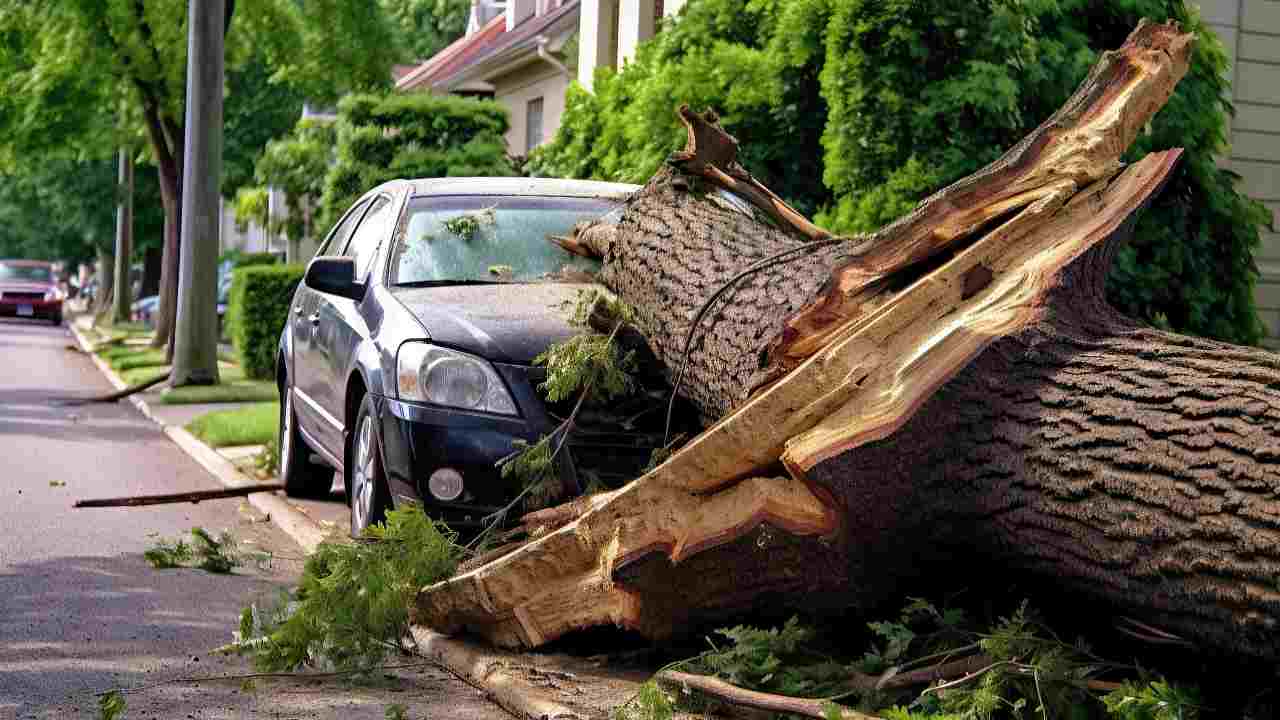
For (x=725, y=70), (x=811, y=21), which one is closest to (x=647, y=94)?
(x=725, y=70)

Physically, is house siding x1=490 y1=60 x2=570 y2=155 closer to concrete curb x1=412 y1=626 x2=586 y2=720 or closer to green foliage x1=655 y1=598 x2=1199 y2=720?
concrete curb x1=412 y1=626 x2=586 y2=720

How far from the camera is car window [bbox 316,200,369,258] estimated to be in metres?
10.1

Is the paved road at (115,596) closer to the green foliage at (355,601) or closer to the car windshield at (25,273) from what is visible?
the green foliage at (355,601)

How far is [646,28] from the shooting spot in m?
21.2

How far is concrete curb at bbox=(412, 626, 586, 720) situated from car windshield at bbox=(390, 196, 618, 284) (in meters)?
2.41

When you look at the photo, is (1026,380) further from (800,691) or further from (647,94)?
(647,94)

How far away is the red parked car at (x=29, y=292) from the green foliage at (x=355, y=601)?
49.1 metres

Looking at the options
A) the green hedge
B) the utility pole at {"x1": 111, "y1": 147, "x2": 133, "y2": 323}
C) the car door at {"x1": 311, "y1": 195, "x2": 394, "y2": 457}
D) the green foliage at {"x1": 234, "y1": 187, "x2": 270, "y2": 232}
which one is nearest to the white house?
the green hedge

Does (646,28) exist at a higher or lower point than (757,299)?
higher

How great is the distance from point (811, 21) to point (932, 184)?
1627 mm

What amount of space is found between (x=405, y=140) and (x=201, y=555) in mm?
12420

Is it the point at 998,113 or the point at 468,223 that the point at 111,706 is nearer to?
the point at 468,223

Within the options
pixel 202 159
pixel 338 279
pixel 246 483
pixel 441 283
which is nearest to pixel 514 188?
pixel 441 283

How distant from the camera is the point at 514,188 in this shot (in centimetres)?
934
